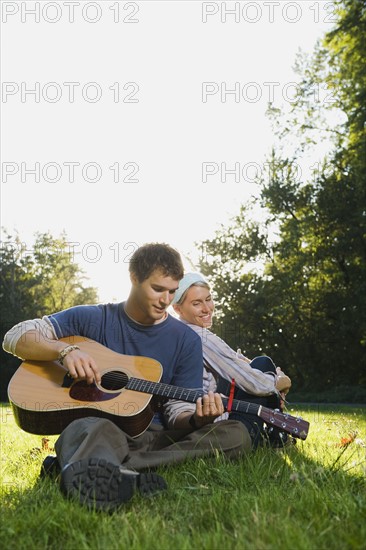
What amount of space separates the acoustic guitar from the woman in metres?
0.34

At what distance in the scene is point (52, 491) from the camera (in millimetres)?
3098

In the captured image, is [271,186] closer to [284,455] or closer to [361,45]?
[361,45]

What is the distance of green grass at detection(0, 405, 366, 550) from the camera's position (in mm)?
2207

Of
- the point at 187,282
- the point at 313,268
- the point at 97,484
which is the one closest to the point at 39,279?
the point at 313,268

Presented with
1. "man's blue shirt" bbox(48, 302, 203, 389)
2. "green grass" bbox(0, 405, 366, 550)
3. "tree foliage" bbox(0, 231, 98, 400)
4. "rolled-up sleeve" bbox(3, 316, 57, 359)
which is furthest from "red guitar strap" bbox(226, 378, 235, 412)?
"tree foliage" bbox(0, 231, 98, 400)

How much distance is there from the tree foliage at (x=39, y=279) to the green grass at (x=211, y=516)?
103ft

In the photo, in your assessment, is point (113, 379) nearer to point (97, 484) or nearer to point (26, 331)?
point (26, 331)

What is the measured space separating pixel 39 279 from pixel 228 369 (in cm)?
3722

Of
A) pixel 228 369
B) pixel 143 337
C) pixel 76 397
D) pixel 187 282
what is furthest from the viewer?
pixel 187 282

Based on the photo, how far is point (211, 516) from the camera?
2590 millimetres

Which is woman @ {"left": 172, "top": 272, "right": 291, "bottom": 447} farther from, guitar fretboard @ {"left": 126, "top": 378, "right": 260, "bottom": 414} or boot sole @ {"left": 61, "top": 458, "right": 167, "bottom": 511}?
boot sole @ {"left": 61, "top": 458, "right": 167, "bottom": 511}

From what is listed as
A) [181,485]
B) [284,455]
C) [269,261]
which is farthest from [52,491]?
[269,261]

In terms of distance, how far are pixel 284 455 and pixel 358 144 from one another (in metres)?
16.0

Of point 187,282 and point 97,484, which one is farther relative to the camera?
point 187,282
